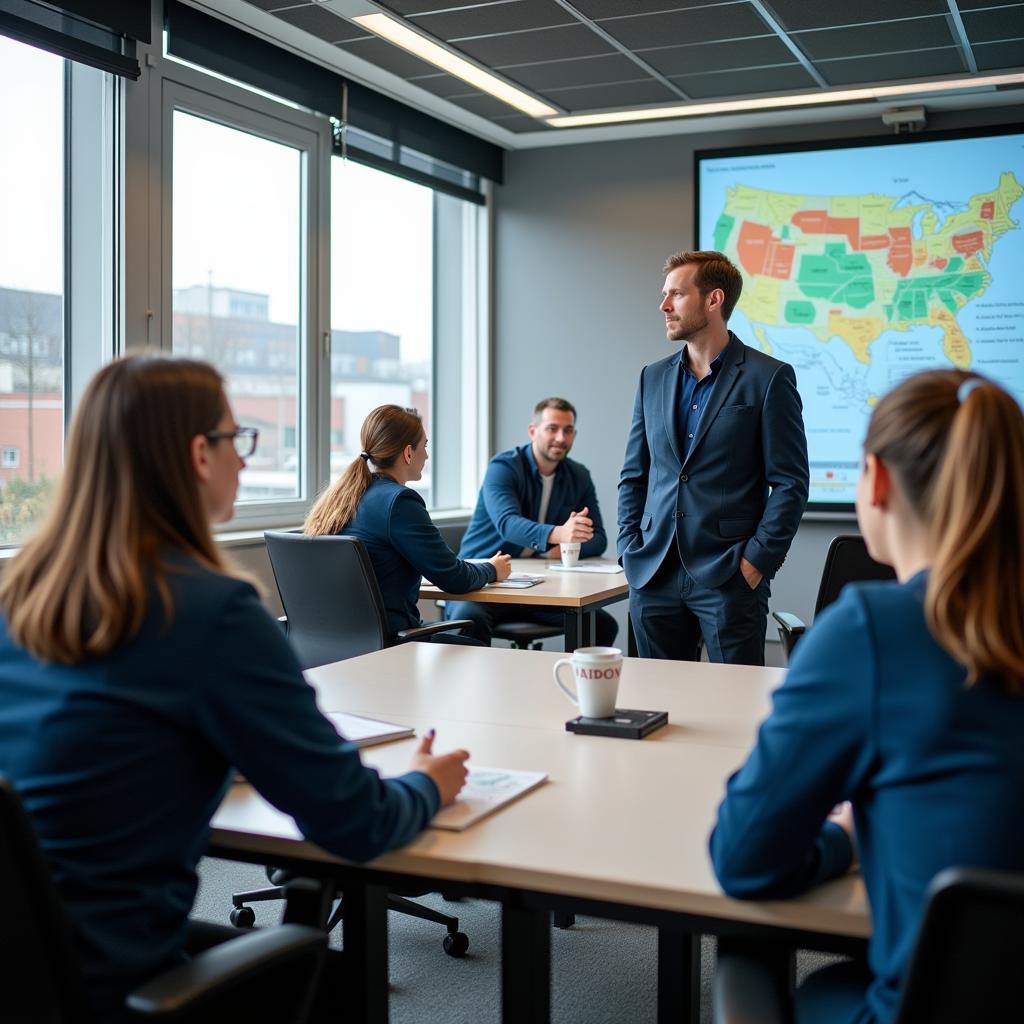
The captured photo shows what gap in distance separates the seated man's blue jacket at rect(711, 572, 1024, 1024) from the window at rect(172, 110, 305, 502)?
377 centimetres

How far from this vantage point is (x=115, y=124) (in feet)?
13.7

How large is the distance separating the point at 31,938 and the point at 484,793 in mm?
616

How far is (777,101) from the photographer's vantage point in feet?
18.4

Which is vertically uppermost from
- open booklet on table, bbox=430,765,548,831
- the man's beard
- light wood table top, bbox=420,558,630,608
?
the man's beard

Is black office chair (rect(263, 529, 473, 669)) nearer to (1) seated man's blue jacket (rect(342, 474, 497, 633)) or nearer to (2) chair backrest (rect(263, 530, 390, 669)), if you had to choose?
(2) chair backrest (rect(263, 530, 390, 669))

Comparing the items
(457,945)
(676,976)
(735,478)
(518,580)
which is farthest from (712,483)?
(676,976)

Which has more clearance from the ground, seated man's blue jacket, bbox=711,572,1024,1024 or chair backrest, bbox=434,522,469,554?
seated man's blue jacket, bbox=711,572,1024,1024

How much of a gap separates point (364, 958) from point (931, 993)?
757 mm

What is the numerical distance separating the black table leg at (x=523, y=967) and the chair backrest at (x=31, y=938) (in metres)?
0.49

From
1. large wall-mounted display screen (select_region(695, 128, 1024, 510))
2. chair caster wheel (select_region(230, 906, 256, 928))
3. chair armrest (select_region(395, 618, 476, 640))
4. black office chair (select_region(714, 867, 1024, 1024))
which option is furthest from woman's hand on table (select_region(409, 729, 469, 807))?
large wall-mounted display screen (select_region(695, 128, 1024, 510))

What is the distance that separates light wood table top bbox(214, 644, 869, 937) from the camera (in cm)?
128

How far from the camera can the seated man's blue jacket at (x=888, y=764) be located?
3.63 feet

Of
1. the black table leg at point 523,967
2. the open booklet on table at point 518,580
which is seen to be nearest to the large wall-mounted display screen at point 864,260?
the open booklet on table at point 518,580

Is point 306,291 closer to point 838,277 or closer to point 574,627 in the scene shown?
point 574,627
